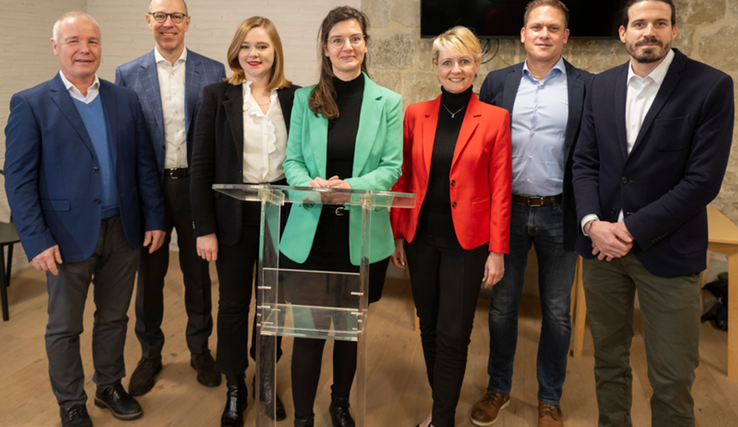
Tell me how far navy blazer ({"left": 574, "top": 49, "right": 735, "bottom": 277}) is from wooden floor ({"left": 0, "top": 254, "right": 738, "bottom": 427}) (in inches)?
42.6

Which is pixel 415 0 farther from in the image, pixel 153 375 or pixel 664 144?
pixel 153 375

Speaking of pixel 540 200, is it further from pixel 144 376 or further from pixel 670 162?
pixel 144 376

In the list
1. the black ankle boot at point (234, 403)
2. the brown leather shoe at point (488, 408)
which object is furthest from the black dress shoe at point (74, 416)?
the brown leather shoe at point (488, 408)

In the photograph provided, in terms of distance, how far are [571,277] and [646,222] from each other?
0.58 m

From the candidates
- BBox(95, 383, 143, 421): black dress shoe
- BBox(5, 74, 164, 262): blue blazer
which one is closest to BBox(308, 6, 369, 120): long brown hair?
BBox(5, 74, 164, 262): blue blazer

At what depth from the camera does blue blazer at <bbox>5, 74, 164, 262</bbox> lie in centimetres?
209

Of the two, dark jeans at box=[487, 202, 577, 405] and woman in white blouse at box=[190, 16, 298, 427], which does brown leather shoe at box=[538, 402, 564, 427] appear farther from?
woman in white blouse at box=[190, 16, 298, 427]

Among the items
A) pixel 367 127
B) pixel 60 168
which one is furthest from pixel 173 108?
pixel 367 127

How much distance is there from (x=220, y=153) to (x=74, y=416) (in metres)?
1.32

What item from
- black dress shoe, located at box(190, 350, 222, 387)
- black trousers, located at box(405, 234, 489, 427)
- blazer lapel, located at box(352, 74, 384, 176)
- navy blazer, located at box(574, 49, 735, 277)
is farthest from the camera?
black dress shoe, located at box(190, 350, 222, 387)

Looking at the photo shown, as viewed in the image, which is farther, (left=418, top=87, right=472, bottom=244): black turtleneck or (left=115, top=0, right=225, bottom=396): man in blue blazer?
(left=115, top=0, right=225, bottom=396): man in blue blazer

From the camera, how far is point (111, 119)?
89.4 inches

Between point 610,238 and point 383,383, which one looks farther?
point 383,383

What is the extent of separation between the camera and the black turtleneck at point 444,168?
79.2 inches
